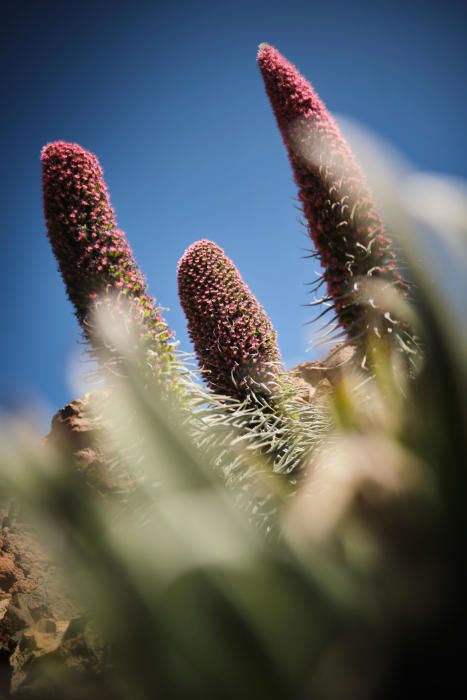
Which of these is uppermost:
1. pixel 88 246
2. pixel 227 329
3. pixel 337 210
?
pixel 88 246

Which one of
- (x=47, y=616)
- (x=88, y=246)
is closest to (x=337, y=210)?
(x=88, y=246)

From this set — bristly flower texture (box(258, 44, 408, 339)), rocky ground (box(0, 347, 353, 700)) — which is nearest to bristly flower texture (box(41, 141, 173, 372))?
rocky ground (box(0, 347, 353, 700))

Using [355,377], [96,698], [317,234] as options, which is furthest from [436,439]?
[317,234]

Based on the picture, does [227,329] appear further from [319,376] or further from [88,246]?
[319,376]

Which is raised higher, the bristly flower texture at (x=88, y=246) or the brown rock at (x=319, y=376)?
the bristly flower texture at (x=88, y=246)

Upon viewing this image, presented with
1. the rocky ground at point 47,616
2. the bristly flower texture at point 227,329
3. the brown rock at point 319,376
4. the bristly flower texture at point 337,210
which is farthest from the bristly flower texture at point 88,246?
the brown rock at point 319,376

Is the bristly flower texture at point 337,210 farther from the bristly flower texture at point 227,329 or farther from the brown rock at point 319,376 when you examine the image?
the brown rock at point 319,376

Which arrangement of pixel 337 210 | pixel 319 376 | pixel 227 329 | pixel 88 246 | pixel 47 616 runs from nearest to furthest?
1. pixel 47 616
2. pixel 337 210
3. pixel 88 246
4. pixel 227 329
5. pixel 319 376
